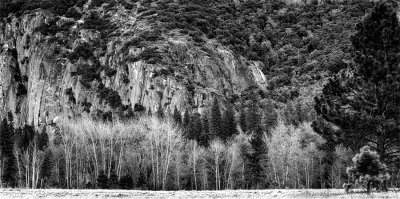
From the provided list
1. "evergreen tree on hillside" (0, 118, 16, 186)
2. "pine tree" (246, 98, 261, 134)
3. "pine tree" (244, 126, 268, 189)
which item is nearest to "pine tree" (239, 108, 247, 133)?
"pine tree" (246, 98, 261, 134)

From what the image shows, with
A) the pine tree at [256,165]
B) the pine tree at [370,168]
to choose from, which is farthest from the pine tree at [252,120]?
the pine tree at [370,168]

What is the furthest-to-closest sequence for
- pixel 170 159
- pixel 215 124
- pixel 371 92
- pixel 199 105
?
pixel 199 105 → pixel 215 124 → pixel 170 159 → pixel 371 92

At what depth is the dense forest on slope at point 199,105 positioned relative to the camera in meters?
81.4

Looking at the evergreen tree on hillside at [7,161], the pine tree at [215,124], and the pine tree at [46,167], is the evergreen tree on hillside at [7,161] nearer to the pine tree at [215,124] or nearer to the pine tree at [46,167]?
the pine tree at [46,167]

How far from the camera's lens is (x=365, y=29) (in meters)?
41.7

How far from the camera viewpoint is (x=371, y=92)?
41.6 metres

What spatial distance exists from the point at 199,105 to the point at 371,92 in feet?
291

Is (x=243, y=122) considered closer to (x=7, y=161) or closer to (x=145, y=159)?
(x=145, y=159)

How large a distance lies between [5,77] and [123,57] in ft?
150

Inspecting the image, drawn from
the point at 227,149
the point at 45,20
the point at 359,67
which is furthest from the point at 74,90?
the point at 359,67

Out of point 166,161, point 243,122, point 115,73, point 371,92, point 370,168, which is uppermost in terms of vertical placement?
point 115,73

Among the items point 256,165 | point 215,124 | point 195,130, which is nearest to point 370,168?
point 256,165

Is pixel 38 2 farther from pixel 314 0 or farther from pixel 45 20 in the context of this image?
pixel 314 0

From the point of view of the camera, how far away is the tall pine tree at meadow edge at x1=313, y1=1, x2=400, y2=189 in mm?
40750
